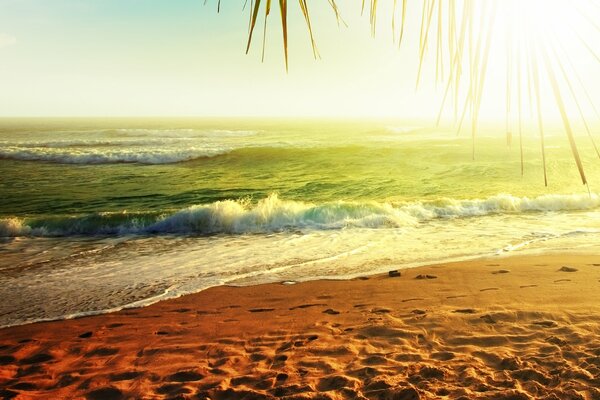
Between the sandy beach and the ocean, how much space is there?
3.23 ft

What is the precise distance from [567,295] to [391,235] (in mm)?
5326

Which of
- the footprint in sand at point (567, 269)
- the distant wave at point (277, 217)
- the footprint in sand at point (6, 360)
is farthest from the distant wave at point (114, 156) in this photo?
the footprint in sand at point (567, 269)

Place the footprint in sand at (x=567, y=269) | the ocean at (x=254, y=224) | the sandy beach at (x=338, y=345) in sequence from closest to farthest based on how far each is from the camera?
the sandy beach at (x=338, y=345)
the footprint in sand at (x=567, y=269)
the ocean at (x=254, y=224)

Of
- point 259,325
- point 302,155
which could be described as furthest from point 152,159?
point 259,325

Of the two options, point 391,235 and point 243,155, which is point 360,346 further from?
point 243,155

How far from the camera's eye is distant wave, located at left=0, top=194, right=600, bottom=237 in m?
12.2

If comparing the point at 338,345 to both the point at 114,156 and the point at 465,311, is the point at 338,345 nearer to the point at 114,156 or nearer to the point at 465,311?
the point at 465,311

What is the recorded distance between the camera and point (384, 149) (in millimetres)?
32062

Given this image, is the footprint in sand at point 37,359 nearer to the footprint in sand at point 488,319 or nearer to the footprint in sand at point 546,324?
the footprint in sand at point 488,319

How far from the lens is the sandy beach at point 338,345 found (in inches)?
136

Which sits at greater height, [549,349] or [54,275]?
[549,349]

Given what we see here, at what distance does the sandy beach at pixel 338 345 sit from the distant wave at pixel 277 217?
5774mm

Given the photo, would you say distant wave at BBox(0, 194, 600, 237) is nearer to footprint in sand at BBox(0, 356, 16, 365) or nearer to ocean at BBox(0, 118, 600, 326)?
ocean at BBox(0, 118, 600, 326)

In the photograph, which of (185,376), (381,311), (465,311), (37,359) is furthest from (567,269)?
(37,359)
